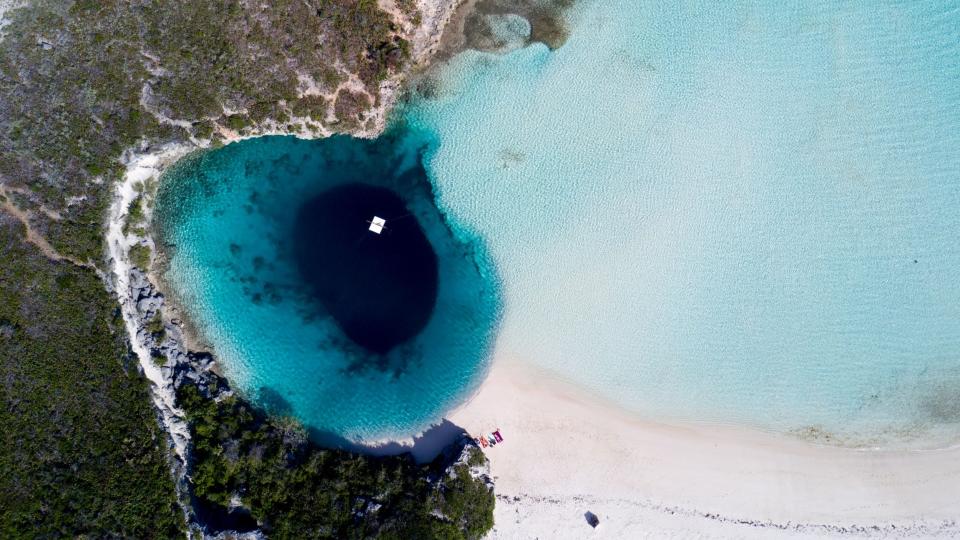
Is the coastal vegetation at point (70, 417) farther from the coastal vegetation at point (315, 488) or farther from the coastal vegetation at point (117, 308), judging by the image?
the coastal vegetation at point (315, 488)

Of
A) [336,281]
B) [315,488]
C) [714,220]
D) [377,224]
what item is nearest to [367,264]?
[336,281]

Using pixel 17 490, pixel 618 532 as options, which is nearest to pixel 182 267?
pixel 17 490

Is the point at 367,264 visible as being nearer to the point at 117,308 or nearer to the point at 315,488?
the point at 315,488

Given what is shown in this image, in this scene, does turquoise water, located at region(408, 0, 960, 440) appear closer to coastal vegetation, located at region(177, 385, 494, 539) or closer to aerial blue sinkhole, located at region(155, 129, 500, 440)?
aerial blue sinkhole, located at region(155, 129, 500, 440)

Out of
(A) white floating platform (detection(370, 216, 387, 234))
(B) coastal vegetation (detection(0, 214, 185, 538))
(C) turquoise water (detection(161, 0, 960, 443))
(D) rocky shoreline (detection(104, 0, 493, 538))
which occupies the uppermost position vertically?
(C) turquoise water (detection(161, 0, 960, 443))

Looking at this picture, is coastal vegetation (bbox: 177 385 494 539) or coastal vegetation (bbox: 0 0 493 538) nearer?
coastal vegetation (bbox: 0 0 493 538)

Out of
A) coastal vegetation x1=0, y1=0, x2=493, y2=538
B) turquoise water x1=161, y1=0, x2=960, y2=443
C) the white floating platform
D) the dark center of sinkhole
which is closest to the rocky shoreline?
coastal vegetation x1=0, y1=0, x2=493, y2=538

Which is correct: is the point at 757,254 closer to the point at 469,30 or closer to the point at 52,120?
the point at 469,30
